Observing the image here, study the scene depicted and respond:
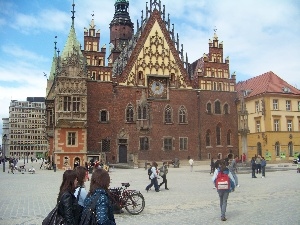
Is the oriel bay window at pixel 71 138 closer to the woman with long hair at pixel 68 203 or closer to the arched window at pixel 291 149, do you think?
Result: the arched window at pixel 291 149

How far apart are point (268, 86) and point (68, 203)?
51.0 m

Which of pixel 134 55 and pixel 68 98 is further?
pixel 134 55

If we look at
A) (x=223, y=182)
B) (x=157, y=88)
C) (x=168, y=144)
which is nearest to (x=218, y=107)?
(x=168, y=144)

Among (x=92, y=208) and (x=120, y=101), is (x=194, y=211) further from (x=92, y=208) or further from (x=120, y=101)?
(x=120, y=101)

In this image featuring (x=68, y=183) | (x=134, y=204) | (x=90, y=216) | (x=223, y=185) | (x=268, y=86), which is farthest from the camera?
(x=268, y=86)

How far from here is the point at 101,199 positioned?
5.57m

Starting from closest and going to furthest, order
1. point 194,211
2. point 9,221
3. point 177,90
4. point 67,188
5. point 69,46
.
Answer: point 67,188 < point 9,221 < point 194,211 < point 69,46 < point 177,90

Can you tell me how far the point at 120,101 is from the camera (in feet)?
161

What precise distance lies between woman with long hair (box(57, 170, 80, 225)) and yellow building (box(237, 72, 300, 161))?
147ft

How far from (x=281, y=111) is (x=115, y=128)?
937 inches

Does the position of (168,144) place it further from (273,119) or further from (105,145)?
(273,119)

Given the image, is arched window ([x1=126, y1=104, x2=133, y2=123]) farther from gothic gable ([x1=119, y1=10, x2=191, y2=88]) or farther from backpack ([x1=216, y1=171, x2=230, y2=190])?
backpack ([x1=216, y1=171, x2=230, y2=190])

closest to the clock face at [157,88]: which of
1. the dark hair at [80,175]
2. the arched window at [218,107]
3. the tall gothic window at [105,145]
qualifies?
the arched window at [218,107]

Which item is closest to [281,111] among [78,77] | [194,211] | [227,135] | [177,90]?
[227,135]
